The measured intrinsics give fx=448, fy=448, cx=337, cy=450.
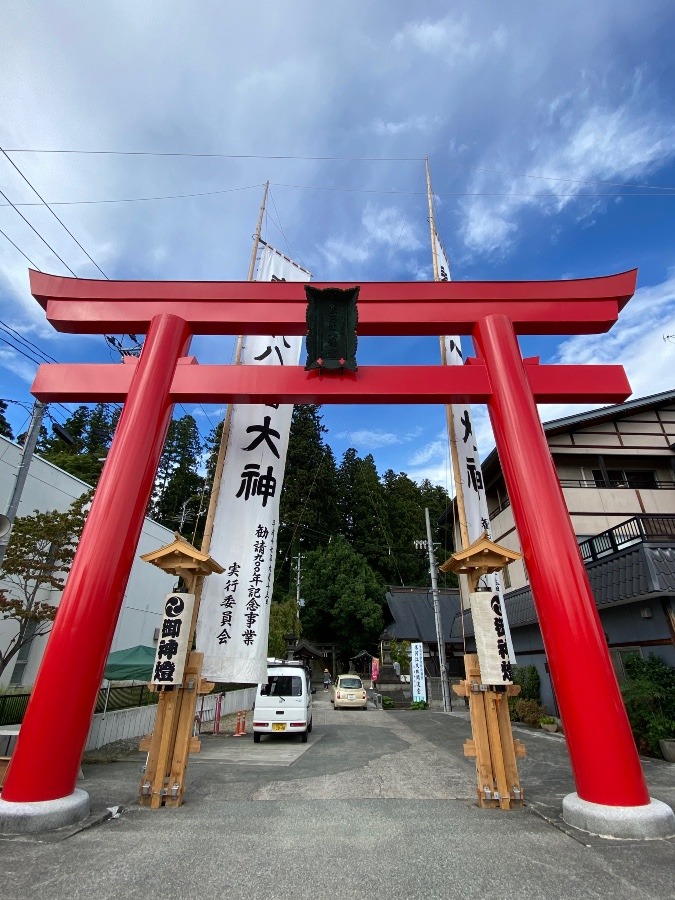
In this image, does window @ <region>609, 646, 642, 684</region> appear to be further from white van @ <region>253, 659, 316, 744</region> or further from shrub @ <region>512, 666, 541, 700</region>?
white van @ <region>253, 659, 316, 744</region>

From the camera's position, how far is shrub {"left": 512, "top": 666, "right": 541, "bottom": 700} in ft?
43.3

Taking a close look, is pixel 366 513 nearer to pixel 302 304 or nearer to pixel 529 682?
pixel 529 682

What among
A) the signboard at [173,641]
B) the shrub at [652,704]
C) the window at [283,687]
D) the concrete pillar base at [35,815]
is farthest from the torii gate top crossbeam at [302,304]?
the window at [283,687]

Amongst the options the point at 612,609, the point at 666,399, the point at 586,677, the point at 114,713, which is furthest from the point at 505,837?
the point at 666,399

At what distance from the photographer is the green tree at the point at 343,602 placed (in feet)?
99.3

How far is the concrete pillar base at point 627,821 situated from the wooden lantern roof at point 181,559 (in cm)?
443

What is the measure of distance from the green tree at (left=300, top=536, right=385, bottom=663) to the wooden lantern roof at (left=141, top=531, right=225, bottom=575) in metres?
26.4

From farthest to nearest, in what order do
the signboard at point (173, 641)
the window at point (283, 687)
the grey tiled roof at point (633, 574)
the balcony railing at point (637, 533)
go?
the window at point (283, 687) → the balcony railing at point (637, 533) → the grey tiled roof at point (633, 574) → the signboard at point (173, 641)

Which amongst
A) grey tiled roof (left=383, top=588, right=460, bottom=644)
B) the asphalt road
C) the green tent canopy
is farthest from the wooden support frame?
grey tiled roof (left=383, top=588, right=460, bottom=644)

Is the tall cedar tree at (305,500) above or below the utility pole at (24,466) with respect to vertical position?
above

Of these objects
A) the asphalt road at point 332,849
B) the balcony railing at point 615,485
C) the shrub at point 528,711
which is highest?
the balcony railing at point 615,485

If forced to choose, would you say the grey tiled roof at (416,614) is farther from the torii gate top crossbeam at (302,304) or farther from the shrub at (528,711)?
the torii gate top crossbeam at (302,304)

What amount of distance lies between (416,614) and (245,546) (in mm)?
25756

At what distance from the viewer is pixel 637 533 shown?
387 inches
